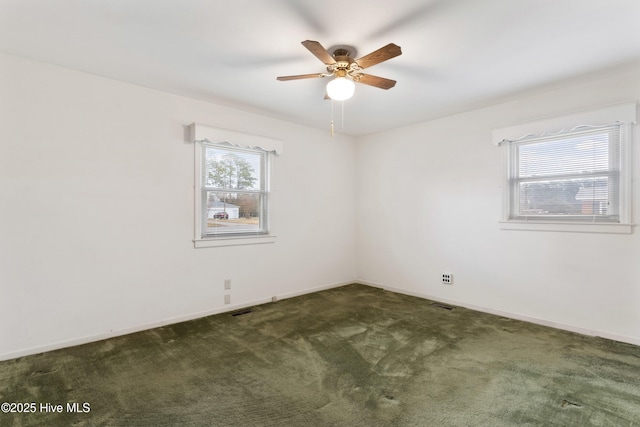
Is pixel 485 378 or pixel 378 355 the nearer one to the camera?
pixel 485 378

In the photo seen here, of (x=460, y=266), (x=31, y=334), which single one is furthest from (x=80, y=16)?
(x=460, y=266)

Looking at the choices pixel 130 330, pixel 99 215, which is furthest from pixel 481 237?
pixel 99 215

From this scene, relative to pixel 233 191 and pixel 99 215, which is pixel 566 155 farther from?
pixel 99 215

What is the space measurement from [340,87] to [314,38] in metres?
0.39

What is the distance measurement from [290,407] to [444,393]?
1039mm

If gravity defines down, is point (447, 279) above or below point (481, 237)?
below

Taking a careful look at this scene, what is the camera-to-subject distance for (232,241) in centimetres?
393

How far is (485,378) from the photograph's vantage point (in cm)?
233

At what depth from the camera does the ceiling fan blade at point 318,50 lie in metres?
1.99

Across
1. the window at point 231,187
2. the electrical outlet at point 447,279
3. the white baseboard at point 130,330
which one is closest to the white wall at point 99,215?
the white baseboard at point 130,330

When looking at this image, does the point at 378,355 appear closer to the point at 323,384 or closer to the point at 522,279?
the point at 323,384

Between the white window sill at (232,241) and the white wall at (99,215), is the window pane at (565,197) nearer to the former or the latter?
the white window sill at (232,241)

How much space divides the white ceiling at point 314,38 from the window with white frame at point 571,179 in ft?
2.07

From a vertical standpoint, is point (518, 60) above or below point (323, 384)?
above
